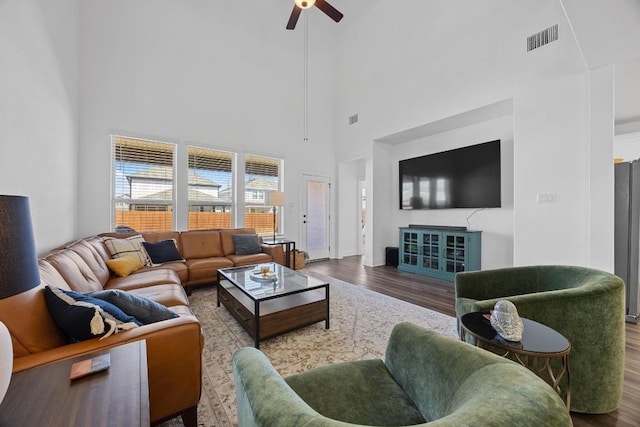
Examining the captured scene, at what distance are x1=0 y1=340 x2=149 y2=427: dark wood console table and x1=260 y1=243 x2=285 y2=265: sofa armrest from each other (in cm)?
334

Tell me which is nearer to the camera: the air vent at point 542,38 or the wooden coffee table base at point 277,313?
the wooden coffee table base at point 277,313

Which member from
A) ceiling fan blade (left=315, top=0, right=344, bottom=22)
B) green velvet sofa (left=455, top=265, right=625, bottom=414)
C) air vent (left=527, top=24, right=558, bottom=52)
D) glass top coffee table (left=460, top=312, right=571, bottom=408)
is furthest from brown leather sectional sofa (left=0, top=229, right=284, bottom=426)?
air vent (left=527, top=24, right=558, bottom=52)

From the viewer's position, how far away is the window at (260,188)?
5.21 meters

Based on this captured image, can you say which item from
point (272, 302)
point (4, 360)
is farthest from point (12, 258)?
point (272, 302)

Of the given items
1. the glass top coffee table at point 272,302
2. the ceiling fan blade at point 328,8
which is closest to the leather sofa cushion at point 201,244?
the glass top coffee table at point 272,302

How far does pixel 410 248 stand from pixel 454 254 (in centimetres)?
83

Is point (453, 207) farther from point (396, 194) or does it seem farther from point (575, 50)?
point (575, 50)

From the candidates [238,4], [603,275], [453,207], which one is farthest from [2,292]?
[238,4]

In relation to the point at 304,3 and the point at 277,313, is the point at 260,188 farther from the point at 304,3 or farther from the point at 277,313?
the point at 277,313

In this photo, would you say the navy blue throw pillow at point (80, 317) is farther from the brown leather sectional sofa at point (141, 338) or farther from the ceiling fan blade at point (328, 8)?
the ceiling fan blade at point (328, 8)

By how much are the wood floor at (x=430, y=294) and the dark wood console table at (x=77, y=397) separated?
2.14 m

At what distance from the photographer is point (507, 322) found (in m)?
1.21

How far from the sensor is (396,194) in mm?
5715

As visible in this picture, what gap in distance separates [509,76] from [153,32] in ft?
18.0
